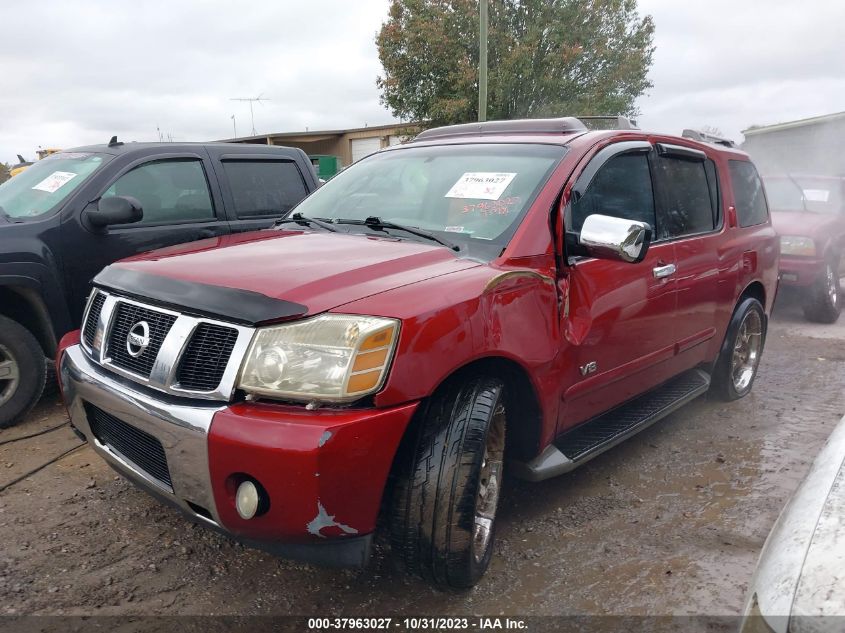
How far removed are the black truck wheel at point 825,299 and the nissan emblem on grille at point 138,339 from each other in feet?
24.0

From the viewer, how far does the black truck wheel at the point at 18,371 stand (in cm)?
388

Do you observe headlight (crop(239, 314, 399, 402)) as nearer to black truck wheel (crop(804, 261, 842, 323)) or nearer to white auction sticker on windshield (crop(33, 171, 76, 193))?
white auction sticker on windshield (crop(33, 171, 76, 193))

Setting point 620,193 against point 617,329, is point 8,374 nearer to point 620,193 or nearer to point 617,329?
point 617,329

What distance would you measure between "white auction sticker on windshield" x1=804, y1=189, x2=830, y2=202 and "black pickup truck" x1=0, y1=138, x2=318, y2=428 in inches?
267

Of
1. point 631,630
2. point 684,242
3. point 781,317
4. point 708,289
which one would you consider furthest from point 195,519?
point 781,317

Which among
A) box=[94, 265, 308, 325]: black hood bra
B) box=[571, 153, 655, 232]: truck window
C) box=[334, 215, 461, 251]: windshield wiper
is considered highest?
box=[571, 153, 655, 232]: truck window

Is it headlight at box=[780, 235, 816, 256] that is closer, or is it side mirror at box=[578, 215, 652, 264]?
side mirror at box=[578, 215, 652, 264]

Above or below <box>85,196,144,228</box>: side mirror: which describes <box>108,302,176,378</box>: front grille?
below

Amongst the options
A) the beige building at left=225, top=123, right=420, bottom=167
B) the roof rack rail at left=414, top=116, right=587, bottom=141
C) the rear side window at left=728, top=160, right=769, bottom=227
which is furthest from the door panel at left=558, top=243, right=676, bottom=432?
the beige building at left=225, top=123, right=420, bottom=167

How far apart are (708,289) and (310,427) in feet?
9.29

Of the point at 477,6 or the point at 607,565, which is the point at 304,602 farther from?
the point at 477,6

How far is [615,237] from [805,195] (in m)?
7.29

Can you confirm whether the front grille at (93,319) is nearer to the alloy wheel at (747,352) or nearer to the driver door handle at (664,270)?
the driver door handle at (664,270)

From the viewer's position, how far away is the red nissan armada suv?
1993mm
